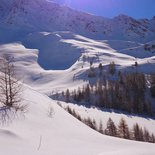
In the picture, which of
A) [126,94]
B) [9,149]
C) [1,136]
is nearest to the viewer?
[9,149]

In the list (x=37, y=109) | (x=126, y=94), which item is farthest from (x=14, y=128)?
(x=126, y=94)

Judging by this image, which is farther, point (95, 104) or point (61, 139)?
point (95, 104)

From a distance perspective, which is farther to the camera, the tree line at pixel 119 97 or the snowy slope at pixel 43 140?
the tree line at pixel 119 97

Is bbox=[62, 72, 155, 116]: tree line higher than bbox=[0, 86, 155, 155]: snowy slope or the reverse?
higher

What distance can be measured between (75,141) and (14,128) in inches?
166

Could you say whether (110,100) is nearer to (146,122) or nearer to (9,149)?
(146,122)

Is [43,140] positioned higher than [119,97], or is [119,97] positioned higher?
[119,97]

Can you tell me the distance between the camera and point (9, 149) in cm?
1390

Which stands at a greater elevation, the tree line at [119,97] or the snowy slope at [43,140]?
the tree line at [119,97]

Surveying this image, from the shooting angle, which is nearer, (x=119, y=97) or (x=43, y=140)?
(x=43, y=140)

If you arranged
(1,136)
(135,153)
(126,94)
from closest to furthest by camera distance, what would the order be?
(1,136) → (135,153) → (126,94)

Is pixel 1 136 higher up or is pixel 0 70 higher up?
pixel 0 70

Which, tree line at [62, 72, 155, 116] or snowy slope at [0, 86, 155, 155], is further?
tree line at [62, 72, 155, 116]

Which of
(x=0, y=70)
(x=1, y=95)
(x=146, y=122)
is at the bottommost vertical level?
(x=146, y=122)
